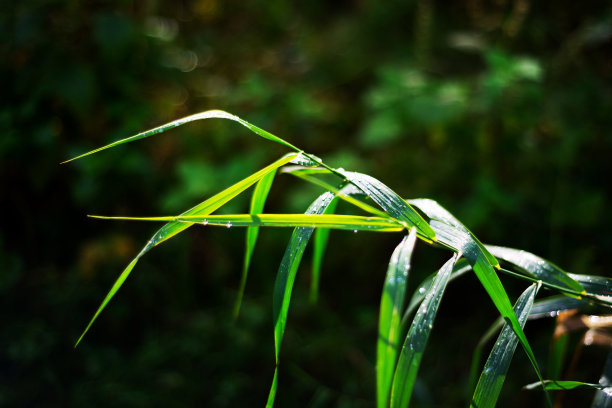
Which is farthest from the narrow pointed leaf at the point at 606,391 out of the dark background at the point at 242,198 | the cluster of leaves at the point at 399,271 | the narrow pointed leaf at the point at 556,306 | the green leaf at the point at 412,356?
the dark background at the point at 242,198

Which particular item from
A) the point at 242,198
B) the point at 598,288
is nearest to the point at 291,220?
the point at 598,288

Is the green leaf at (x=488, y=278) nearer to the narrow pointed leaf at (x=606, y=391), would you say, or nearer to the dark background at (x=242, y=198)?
the narrow pointed leaf at (x=606, y=391)

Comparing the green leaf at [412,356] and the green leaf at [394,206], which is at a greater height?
the green leaf at [394,206]

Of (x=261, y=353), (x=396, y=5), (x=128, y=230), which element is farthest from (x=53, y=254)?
(x=396, y=5)

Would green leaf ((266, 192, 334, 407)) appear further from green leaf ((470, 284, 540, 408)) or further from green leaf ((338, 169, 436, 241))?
green leaf ((470, 284, 540, 408))

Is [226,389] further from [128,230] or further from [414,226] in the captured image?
[414,226]

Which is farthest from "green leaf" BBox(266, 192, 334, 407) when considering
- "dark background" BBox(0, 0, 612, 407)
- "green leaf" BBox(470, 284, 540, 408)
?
"dark background" BBox(0, 0, 612, 407)
